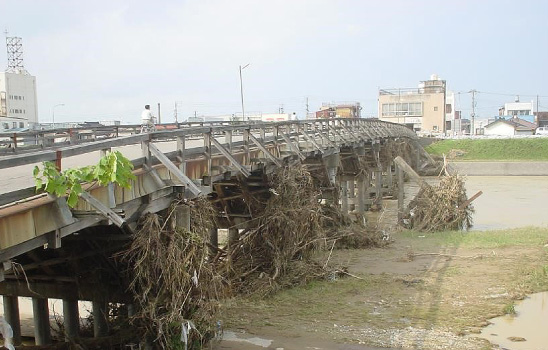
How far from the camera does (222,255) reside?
13.2 metres

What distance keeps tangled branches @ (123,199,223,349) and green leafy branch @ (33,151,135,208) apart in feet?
3.89

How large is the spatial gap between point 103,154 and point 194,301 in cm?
244

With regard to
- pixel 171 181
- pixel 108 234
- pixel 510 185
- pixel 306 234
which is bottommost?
pixel 510 185

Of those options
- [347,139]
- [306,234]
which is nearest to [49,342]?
[306,234]

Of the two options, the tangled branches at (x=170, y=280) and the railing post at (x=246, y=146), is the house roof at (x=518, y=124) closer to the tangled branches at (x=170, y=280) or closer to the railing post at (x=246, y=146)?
the railing post at (x=246, y=146)

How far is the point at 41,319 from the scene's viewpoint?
11078 millimetres

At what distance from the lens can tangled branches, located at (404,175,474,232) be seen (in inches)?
875

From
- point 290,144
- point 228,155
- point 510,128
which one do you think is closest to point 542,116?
point 510,128

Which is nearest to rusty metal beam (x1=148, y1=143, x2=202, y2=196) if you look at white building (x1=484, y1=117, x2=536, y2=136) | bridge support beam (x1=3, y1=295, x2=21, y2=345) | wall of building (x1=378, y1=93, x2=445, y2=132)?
bridge support beam (x1=3, y1=295, x2=21, y2=345)

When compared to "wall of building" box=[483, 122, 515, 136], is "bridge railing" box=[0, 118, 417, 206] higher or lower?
higher

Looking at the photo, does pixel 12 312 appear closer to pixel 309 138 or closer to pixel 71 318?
pixel 71 318

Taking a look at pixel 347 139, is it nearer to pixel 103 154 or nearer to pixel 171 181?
pixel 171 181

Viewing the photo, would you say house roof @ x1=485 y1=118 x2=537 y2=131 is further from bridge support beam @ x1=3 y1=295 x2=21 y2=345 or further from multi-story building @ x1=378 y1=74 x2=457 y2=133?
bridge support beam @ x1=3 y1=295 x2=21 y2=345

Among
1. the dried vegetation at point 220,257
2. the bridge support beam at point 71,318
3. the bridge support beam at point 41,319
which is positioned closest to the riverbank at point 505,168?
the dried vegetation at point 220,257
